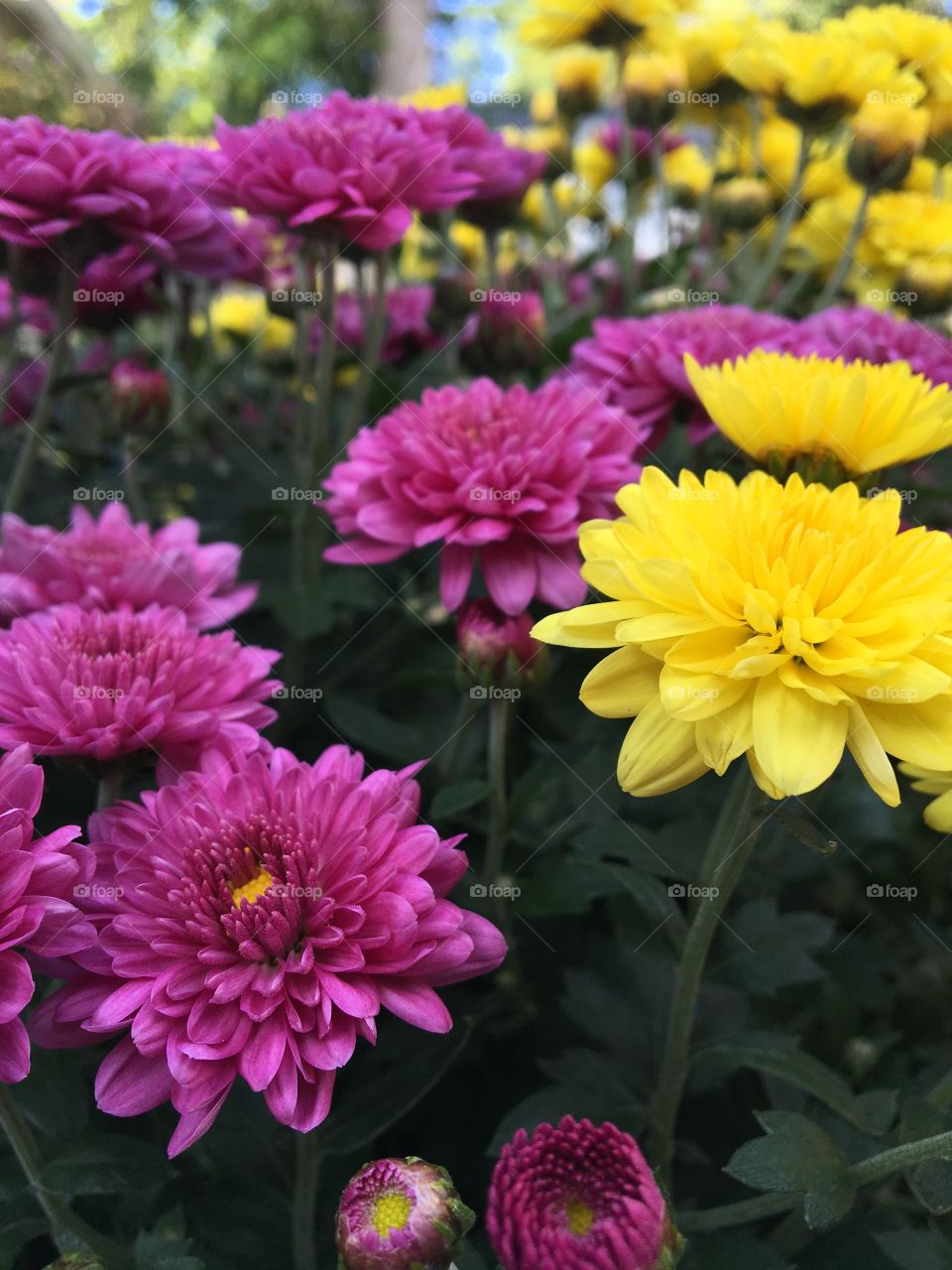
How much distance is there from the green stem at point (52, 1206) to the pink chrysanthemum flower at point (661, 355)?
79 centimetres

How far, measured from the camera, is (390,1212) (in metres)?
0.56

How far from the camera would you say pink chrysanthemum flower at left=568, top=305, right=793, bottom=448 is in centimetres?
105

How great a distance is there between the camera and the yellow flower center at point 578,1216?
562 millimetres

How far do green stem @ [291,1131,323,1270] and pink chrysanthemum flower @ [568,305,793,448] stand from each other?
71cm

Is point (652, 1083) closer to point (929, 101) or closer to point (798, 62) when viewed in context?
point (798, 62)

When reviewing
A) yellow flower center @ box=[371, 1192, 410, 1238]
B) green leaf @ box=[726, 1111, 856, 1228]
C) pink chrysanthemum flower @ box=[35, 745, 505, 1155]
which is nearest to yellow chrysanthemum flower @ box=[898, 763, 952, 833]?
green leaf @ box=[726, 1111, 856, 1228]

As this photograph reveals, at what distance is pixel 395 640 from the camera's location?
1335 mm

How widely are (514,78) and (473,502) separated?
499 centimetres

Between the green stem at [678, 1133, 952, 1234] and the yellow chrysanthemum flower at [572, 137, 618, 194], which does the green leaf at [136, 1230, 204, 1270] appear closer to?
the green stem at [678, 1133, 952, 1234]

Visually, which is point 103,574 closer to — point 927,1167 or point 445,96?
point 927,1167

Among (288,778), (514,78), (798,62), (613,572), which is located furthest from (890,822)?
(514,78)

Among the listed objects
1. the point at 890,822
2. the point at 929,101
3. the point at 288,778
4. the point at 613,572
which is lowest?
the point at 890,822

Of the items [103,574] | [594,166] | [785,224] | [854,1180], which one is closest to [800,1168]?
[854,1180]

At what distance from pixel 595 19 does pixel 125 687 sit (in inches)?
54.5
